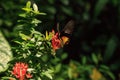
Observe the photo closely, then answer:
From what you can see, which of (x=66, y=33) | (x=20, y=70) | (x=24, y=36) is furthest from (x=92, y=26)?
(x=20, y=70)

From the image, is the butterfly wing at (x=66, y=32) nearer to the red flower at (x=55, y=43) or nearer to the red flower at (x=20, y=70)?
the red flower at (x=55, y=43)

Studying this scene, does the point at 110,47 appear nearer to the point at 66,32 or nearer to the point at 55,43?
the point at 66,32

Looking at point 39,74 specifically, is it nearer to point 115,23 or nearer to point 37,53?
point 37,53

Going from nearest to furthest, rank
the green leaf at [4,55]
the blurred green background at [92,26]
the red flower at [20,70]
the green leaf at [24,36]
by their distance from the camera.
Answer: the red flower at [20,70]
the green leaf at [24,36]
the green leaf at [4,55]
the blurred green background at [92,26]

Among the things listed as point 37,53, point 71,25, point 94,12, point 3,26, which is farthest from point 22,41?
point 94,12

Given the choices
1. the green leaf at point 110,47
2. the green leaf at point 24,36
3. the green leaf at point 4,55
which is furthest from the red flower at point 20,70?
the green leaf at point 110,47

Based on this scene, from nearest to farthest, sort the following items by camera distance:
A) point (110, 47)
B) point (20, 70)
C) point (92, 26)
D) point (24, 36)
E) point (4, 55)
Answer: point (20, 70), point (24, 36), point (4, 55), point (110, 47), point (92, 26)

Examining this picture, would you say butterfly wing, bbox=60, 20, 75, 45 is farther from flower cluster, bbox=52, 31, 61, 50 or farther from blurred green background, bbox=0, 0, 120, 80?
blurred green background, bbox=0, 0, 120, 80

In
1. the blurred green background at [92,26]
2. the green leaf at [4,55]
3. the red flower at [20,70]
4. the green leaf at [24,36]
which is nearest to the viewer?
the red flower at [20,70]

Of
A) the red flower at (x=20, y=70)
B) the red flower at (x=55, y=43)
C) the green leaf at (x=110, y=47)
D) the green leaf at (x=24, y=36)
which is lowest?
the red flower at (x=20, y=70)

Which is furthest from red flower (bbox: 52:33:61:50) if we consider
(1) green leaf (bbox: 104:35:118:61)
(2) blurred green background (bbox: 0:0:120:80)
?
(1) green leaf (bbox: 104:35:118:61)

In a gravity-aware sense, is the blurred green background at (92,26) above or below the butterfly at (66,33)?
above
